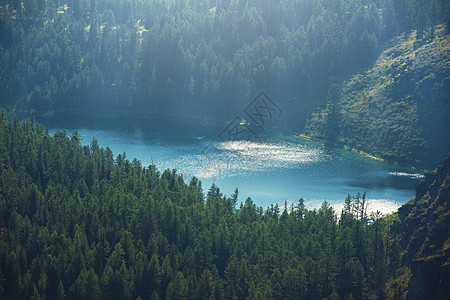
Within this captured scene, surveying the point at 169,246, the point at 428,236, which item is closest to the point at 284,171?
the point at 169,246

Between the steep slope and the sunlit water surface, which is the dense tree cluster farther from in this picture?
the sunlit water surface

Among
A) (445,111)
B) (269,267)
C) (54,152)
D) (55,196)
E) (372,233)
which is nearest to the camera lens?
(269,267)

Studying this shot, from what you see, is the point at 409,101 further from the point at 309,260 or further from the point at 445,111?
the point at 309,260

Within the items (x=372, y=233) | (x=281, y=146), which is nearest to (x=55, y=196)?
(x=372, y=233)

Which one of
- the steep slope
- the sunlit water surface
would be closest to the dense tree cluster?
the steep slope

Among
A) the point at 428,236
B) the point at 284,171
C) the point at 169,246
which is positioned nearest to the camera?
the point at 428,236

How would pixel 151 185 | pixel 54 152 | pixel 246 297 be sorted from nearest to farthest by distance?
pixel 246 297
pixel 151 185
pixel 54 152

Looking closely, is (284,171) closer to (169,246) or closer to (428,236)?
(169,246)
